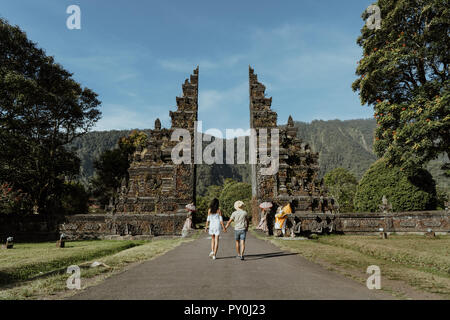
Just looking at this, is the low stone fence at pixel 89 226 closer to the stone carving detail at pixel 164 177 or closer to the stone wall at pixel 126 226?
the stone wall at pixel 126 226

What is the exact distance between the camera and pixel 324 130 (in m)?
199

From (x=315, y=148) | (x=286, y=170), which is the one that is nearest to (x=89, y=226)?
(x=286, y=170)

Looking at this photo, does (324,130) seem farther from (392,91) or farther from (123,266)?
(123,266)

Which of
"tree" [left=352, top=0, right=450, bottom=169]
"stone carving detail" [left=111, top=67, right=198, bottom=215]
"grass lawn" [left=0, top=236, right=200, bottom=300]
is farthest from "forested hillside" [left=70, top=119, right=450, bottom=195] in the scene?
"grass lawn" [left=0, top=236, right=200, bottom=300]

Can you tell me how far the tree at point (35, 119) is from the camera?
1908 cm

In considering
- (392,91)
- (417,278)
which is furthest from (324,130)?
(417,278)

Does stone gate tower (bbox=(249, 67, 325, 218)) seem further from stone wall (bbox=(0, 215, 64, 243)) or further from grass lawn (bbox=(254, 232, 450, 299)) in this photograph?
stone wall (bbox=(0, 215, 64, 243))

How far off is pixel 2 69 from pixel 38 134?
730 cm

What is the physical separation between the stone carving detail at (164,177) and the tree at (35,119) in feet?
21.1

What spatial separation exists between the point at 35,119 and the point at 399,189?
1258 inches

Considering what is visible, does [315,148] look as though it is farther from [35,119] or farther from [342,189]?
[35,119]

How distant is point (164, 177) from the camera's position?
69.2 ft

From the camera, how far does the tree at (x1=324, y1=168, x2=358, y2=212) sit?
1790 inches

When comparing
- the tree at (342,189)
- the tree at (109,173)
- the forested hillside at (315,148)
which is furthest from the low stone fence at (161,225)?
the forested hillside at (315,148)
